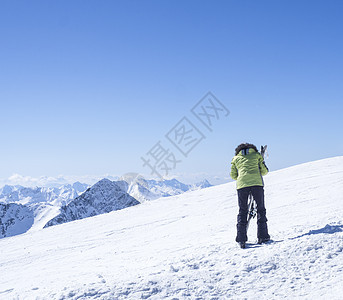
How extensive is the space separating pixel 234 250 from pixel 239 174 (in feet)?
5.80

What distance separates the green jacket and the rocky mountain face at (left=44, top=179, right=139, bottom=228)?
168 meters

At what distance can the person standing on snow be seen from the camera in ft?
21.0

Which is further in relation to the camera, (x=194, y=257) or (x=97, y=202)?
(x=97, y=202)

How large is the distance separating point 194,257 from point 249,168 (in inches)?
95.0

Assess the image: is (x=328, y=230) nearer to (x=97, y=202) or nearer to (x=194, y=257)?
(x=194, y=257)

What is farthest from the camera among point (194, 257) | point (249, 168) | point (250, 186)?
point (249, 168)

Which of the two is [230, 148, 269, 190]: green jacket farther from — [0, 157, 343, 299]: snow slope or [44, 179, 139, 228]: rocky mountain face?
[44, 179, 139, 228]: rocky mountain face

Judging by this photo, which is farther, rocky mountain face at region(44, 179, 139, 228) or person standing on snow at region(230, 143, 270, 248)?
rocky mountain face at region(44, 179, 139, 228)

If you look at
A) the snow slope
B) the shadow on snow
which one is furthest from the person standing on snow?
the shadow on snow

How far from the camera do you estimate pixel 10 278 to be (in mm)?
7551

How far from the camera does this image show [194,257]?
5.92 m

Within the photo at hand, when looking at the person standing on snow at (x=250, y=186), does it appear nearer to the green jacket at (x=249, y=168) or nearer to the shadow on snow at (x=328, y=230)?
the green jacket at (x=249, y=168)

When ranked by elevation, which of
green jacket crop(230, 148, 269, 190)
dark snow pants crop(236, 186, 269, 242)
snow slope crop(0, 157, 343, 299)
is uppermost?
green jacket crop(230, 148, 269, 190)

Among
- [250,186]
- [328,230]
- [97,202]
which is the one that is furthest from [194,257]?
[97,202]
